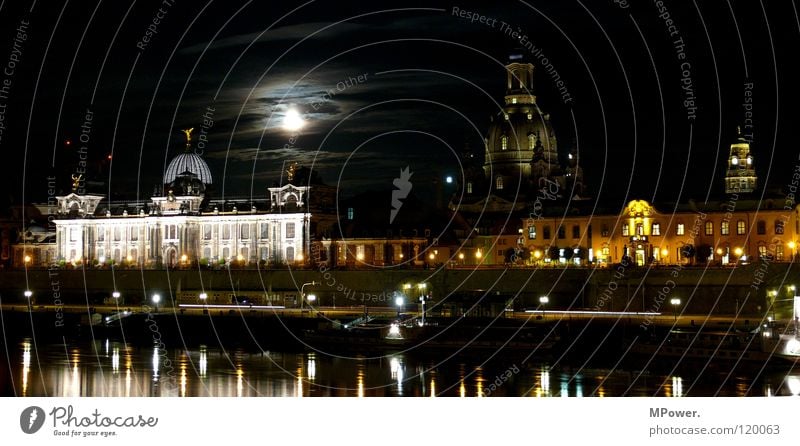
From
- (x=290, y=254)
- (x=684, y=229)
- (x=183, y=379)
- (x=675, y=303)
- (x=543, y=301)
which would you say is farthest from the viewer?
(x=290, y=254)

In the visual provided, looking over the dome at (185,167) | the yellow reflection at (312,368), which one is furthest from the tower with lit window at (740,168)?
the yellow reflection at (312,368)

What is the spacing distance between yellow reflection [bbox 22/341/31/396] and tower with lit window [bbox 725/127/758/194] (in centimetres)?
6025

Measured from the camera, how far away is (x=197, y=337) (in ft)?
204

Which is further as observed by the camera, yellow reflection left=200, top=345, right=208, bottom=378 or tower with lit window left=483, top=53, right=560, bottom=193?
tower with lit window left=483, top=53, right=560, bottom=193

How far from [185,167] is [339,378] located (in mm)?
74576

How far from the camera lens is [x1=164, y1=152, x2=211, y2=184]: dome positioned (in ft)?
378

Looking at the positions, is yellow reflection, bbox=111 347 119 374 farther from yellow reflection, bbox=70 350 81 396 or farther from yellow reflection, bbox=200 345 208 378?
yellow reflection, bbox=200 345 208 378

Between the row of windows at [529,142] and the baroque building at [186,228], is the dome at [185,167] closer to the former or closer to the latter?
the baroque building at [186,228]

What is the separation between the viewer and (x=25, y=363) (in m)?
49.5

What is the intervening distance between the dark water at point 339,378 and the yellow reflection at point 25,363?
1.3 inches

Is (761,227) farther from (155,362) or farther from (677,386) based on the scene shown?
(155,362)

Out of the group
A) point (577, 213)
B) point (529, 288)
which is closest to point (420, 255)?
point (577, 213)

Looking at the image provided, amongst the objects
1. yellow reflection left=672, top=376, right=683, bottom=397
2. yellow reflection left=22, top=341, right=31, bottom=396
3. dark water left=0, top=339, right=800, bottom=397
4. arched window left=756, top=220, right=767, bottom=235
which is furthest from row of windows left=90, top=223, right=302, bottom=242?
yellow reflection left=672, top=376, right=683, bottom=397

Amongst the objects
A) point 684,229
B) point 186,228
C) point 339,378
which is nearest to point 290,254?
point 186,228
